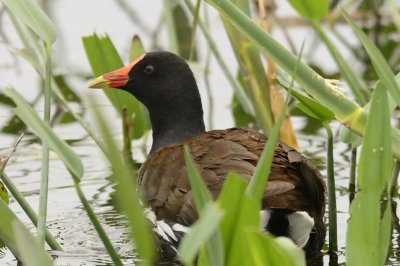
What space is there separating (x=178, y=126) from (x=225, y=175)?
3.73 ft

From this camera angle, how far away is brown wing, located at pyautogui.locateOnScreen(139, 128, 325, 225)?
3705 mm

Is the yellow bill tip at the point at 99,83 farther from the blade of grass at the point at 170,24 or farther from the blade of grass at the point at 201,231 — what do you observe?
the blade of grass at the point at 201,231

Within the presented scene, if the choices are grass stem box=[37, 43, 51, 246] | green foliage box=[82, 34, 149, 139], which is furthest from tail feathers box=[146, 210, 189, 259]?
green foliage box=[82, 34, 149, 139]

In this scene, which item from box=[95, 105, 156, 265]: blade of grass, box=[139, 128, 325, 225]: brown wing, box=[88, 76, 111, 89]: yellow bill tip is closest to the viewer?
box=[95, 105, 156, 265]: blade of grass

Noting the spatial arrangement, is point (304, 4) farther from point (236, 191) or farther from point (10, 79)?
point (10, 79)

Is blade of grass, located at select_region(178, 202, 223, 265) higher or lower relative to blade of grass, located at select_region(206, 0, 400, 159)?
lower

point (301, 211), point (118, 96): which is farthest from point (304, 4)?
point (118, 96)

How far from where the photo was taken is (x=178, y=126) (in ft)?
16.0

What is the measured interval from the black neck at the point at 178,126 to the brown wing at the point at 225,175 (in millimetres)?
663

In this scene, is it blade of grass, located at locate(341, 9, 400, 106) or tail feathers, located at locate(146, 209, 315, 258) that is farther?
tail feathers, located at locate(146, 209, 315, 258)

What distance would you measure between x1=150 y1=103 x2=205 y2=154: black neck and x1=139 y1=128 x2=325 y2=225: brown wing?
26.1 inches

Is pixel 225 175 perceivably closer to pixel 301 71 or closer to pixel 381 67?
pixel 301 71

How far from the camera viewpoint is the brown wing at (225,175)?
371cm

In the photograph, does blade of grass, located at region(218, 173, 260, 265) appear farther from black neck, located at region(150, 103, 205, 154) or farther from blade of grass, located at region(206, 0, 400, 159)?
black neck, located at region(150, 103, 205, 154)
